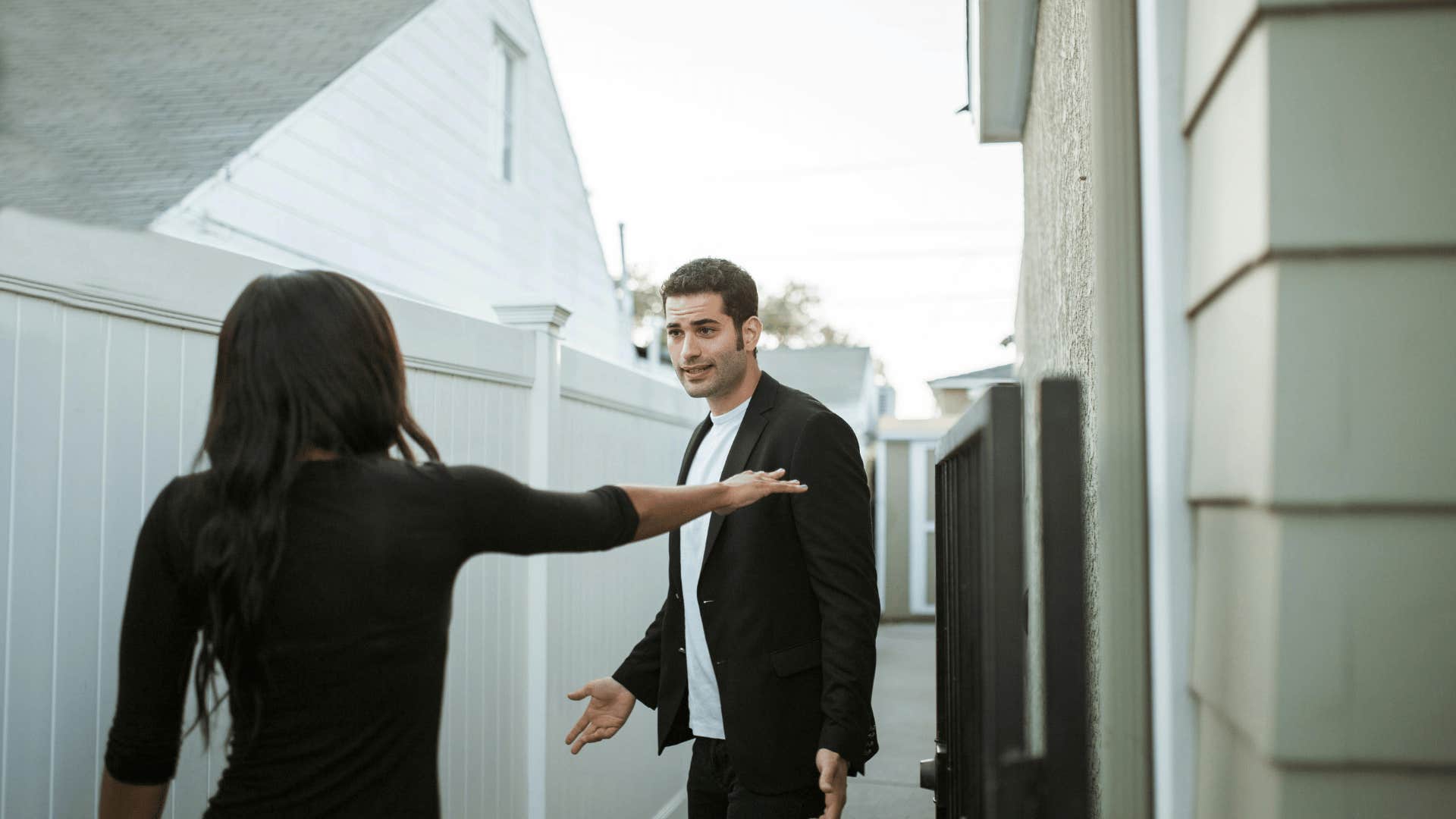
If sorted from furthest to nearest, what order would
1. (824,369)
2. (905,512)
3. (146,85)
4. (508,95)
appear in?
1. (824,369)
2. (905,512)
3. (508,95)
4. (146,85)

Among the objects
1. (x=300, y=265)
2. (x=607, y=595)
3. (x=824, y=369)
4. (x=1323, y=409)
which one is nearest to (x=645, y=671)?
(x=607, y=595)

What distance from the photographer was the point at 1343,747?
847 mm

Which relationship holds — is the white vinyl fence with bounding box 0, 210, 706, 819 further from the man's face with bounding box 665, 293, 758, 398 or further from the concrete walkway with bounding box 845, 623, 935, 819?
the concrete walkway with bounding box 845, 623, 935, 819

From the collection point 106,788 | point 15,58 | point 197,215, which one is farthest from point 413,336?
point 15,58

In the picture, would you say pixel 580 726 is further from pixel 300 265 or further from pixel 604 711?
pixel 300 265

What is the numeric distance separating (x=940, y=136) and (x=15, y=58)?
1823 cm

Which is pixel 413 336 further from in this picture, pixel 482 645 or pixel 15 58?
pixel 15 58

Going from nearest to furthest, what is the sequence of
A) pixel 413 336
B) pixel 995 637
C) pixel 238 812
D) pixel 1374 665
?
pixel 1374 665 → pixel 995 637 → pixel 238 812 → pixel 413 336

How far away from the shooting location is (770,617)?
2.33m

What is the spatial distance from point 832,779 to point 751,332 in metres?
1.18

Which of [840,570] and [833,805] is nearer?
[833,805]

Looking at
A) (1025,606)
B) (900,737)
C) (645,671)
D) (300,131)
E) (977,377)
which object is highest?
(300,131)

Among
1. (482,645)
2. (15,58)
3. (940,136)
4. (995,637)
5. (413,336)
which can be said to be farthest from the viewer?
(940,136)

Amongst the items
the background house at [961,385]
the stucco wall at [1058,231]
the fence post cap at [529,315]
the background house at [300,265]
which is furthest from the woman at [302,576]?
the background house at [961,385]
